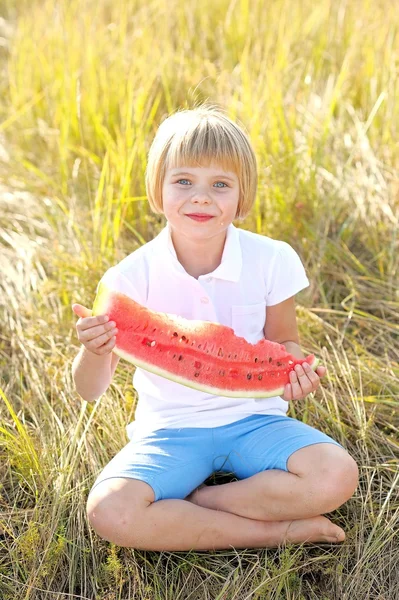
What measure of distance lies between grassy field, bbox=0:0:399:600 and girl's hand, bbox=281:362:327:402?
0.46 meters

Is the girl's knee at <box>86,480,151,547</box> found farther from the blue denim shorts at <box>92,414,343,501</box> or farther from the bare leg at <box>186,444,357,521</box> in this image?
the bare leg at <box>186,444,357,521</box>

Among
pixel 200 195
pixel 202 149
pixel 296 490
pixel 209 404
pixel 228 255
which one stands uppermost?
pixel 202 149

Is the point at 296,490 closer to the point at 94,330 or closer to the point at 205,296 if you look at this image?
the point at 205,296

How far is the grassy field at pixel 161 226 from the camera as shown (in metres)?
2.38

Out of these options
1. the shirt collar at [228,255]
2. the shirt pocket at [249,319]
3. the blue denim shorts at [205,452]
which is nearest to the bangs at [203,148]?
the shirt collar at [228,255]

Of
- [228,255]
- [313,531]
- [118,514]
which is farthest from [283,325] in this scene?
[118,514]

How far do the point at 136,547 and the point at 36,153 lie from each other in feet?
10.0

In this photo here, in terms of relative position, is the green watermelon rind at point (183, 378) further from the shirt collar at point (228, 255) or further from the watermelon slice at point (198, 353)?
the shirt collar at point (228, 255)

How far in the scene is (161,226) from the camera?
370cm

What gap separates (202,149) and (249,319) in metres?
0.60

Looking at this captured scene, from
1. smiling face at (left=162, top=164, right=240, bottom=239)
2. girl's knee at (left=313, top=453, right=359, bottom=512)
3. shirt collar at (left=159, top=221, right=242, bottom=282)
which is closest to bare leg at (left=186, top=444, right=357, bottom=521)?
girl's knee at (left=313, top=453, right=359, bottom=512)

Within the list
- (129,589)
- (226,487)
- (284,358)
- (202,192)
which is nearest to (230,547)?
(226,487)

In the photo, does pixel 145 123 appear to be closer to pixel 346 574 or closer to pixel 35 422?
pixel 35 422

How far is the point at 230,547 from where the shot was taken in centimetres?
243
